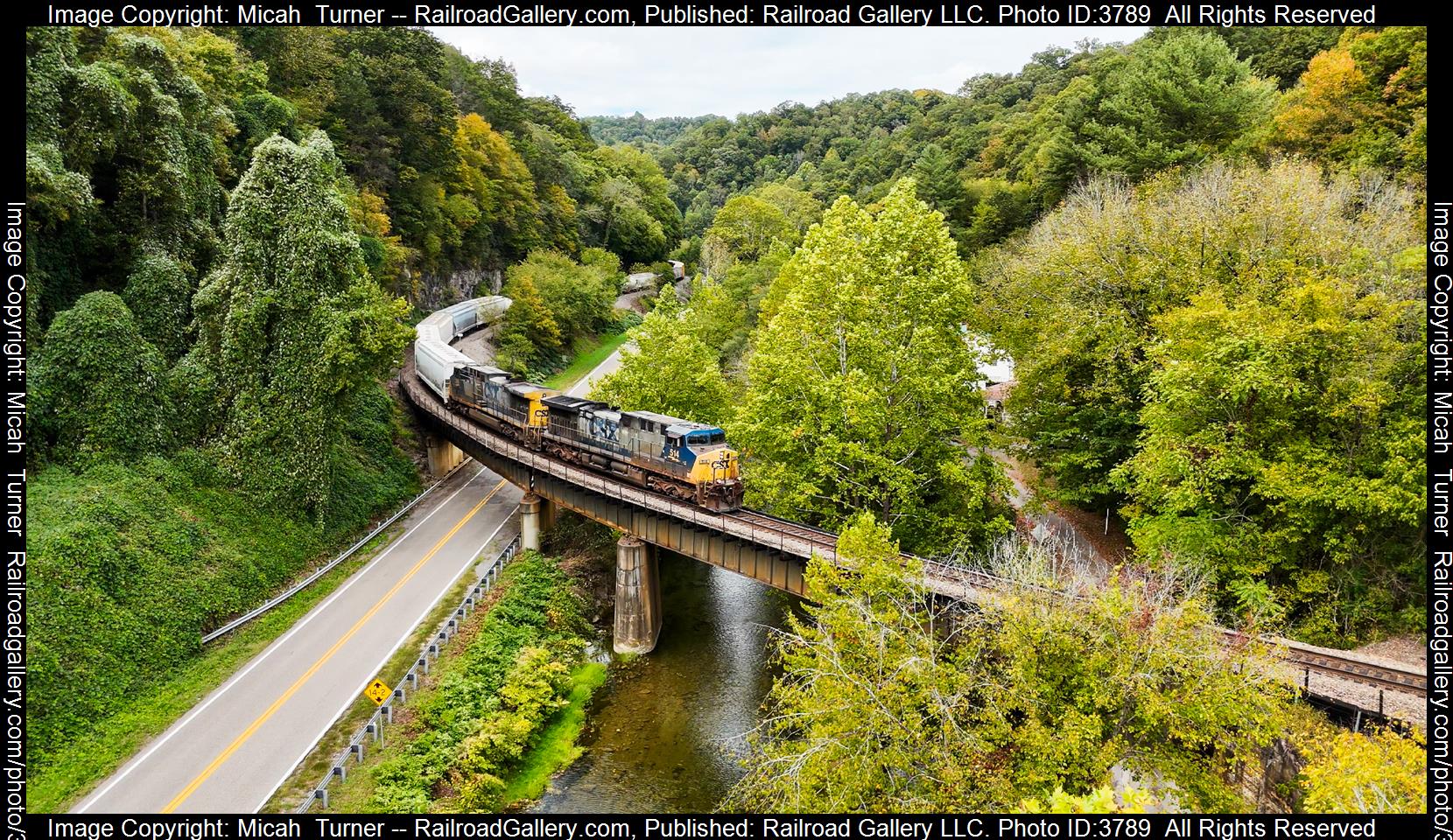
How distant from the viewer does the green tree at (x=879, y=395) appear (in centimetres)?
2803

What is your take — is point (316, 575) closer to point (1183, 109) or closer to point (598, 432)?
point (598, 432)

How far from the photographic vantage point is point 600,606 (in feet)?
120

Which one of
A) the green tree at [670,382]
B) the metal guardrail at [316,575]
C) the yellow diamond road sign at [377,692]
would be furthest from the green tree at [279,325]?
the yellow diamond road sign at [377,692]

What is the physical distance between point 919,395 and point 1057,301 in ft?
33.1

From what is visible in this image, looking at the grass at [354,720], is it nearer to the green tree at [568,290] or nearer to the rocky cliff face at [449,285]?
the rocky cliff face at [449,285]

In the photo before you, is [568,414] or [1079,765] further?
[568,414]

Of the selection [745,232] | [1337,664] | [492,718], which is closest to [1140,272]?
[1337,664]

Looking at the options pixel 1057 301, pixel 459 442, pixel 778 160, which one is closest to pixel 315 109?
pixel 459 442

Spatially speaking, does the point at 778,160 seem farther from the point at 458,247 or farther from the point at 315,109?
the point at 315,109

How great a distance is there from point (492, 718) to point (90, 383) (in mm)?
19717

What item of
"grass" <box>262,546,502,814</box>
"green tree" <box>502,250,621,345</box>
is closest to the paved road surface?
"grass" <box>262,546,502,814</box>

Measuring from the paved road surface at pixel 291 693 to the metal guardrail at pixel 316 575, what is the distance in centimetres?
126

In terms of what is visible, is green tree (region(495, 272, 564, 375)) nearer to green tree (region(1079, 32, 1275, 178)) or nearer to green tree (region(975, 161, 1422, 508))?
green tree (region(975, 161, 1422, 508))

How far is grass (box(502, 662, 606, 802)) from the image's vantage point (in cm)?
2380
